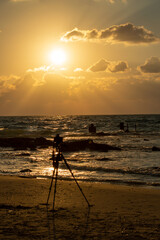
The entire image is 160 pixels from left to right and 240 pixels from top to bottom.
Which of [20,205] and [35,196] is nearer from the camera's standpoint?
[20,205]

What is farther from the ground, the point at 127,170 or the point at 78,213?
the point at 78,213

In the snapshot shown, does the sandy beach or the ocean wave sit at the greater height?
the sandy beach

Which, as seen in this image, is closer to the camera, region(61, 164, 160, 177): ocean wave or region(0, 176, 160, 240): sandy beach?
region(0, 176, 160, 240): sandy beach

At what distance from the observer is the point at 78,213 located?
26.6 ft

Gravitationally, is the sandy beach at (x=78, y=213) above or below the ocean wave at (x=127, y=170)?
above

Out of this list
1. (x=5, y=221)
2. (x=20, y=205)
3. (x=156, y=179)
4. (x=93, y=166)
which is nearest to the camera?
(x=5, y=221)

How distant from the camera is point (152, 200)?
9.74m

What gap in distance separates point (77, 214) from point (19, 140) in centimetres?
2769

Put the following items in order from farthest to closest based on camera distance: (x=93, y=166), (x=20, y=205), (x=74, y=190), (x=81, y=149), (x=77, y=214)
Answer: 1. (x=81, y=149)
2. (x=93, y=166)
3. (x=74, y=190)
4. (x=20, y=205)
5. (x=77, y=214)

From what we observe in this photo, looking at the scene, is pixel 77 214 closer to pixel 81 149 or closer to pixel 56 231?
pixel 56 231

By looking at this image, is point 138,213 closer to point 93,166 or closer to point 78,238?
point 78,238

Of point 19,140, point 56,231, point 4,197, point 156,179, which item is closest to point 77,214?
point 56,231

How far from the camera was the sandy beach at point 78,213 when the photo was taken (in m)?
6.61

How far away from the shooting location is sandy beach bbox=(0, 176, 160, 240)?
6609mm
